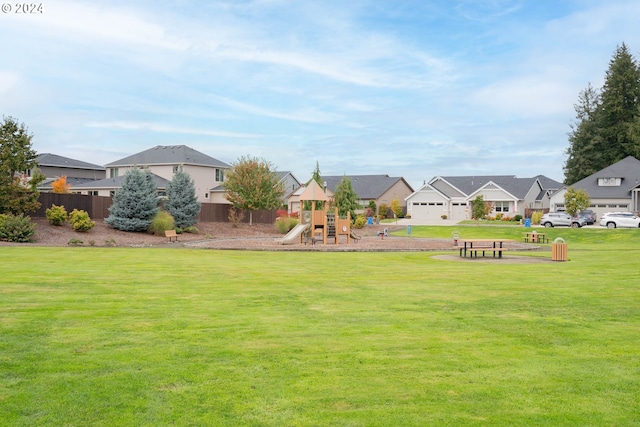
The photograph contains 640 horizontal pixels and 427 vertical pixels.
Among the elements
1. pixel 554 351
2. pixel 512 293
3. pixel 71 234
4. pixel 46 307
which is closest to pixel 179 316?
pixel 46 307

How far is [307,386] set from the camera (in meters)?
6.90

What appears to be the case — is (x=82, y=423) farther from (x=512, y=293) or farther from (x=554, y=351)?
(x=512, y=293)

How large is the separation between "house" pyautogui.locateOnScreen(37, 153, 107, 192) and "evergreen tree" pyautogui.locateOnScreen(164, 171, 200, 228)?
3448 centimetres

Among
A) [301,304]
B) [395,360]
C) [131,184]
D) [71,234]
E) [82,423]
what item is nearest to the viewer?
[82,423]

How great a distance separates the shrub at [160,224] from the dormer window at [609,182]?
53.4 metres

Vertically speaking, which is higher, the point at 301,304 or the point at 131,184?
the point at 131,184

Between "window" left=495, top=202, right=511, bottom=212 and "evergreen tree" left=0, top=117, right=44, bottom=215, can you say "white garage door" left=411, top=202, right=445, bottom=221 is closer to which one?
"window" left=495, top=202, right=511, bottom=212

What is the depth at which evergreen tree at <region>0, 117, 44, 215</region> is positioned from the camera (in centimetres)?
3434

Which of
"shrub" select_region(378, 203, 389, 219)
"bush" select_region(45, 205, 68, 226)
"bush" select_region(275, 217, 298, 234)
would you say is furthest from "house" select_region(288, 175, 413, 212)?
"bush" select_region(45, 205, 68, 226)

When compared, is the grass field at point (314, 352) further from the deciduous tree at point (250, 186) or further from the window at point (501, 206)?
the window at point (501, 206)

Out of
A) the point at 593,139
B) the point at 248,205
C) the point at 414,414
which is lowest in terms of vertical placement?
the point at 414,414

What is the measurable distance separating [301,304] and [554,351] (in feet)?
16.5

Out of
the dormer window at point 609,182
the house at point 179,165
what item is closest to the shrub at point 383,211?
the house at point 179,165

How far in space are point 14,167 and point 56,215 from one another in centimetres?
380
